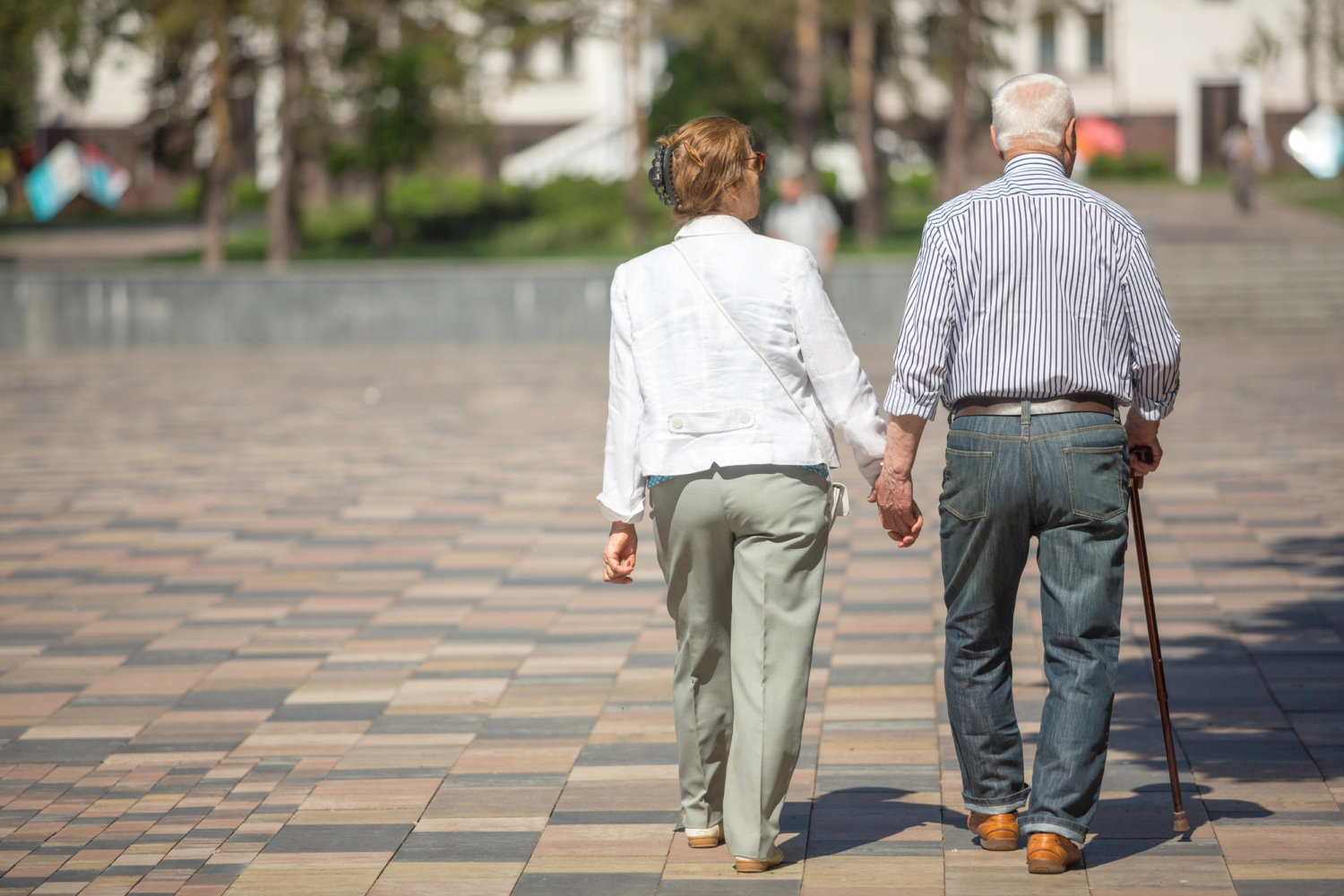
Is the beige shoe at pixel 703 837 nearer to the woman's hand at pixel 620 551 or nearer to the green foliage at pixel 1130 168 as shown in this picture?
the woman's hand at pixel 620 551

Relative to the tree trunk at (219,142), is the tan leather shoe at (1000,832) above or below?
below

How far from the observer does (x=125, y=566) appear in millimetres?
7465

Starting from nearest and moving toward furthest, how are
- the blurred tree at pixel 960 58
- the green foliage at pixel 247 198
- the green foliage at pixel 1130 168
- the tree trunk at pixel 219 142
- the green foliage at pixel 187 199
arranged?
the tree trunk at pixel 219 142, the blurred tree at pixel 960 58, the green foliage at pixel 247 198, the green foliage at pixel 187 199, the green foliage at pixel 1130 168

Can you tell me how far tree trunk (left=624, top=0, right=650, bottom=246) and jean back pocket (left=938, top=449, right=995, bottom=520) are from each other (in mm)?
21084

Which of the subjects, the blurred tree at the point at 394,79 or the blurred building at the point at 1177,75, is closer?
the blurred tree at the point at 394,79

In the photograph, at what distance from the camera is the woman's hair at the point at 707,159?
11.8ft

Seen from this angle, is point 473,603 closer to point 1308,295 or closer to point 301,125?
point 1308,295

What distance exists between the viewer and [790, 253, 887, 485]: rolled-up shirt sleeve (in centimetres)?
356

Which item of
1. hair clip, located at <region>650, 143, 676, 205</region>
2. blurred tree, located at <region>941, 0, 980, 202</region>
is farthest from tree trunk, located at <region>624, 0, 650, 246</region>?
hair clip, located at <region>650, 143, 676, 205</region>

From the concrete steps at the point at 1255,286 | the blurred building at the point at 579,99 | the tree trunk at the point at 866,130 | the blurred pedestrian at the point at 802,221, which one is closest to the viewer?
the blurred pedestrian at the point at 802,221

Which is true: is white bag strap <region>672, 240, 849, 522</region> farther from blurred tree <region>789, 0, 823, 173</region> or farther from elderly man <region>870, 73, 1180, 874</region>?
blurred tree <region>789, 0, 823, 173</region>

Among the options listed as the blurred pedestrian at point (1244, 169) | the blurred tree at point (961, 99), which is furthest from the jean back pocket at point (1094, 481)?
the blurred pedestrian at point (1244, 169)

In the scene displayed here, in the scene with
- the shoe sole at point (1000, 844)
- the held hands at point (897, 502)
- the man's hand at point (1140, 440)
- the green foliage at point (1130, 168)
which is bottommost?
the shoe sole at point (1000, 844)

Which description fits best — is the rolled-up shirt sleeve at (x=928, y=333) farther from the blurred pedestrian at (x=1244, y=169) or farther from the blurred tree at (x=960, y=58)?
the blurred pedestrian at (x=1244, y=169)
